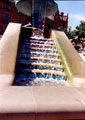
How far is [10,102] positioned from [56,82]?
2.01 metres

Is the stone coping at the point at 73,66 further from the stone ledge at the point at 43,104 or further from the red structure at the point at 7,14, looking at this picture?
the red structure at the point at 7,14

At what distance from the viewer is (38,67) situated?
4.16 meters

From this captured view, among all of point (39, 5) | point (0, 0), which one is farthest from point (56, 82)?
point (0, 0)

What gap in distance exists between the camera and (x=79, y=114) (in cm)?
167

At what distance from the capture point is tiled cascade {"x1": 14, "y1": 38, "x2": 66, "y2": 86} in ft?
11.6

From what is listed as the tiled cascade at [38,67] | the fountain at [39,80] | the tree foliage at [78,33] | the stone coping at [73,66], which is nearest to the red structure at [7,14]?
the tree foliage at [78,33]

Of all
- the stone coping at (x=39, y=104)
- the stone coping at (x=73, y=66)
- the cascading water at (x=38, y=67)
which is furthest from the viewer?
the cascading water at (x=38, y=67)

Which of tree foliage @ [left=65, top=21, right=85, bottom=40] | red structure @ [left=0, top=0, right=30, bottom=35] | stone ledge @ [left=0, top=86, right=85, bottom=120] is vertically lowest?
stone ledge @ [left=0, top=86, right=85, bottom=120]

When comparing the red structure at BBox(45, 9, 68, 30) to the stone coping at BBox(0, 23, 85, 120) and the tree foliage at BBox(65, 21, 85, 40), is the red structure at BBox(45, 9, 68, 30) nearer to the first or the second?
the tree foliage at BBox(65, 21, 85, 40)

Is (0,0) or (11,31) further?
(0,0)

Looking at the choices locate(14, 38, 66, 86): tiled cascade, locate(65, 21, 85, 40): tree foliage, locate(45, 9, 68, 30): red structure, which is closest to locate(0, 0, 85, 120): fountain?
locate(14, 38, 66, 86): tiled cascade

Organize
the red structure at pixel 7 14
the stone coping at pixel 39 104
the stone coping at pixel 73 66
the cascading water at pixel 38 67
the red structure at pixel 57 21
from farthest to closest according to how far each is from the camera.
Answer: the red structure at pixel 57 21
the red structure at pixel 7 14
the cascading water at pixel 38 67
the stone coping at pixel 73 66
the stone coping at pixel 39 104

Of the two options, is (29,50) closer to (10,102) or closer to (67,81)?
(67,81)

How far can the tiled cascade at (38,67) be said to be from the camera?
3.54m
